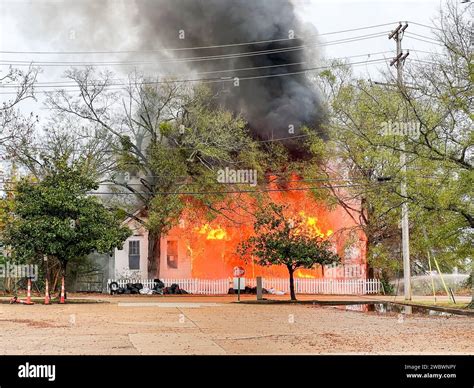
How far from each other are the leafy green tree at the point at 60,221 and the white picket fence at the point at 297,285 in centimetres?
1099

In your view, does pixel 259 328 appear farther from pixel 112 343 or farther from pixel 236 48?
pixel 236 48

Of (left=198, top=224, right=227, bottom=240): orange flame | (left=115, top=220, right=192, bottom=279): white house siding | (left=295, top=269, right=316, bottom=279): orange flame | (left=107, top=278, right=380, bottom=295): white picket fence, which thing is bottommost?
(left=107, top=278, right=380, bottom=295): white picket fence

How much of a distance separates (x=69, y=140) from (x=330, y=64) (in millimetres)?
16447

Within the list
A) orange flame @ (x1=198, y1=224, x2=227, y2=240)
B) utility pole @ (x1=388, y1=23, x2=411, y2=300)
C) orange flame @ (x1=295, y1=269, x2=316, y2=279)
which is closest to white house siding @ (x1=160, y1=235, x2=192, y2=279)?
orange flame @ (x1=198, y1=224, x2=227, y2=240)

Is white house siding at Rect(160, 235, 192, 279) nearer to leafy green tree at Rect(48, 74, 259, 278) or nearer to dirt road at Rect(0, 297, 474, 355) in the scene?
leafy green tree at Rect(48, 74, 259, 278)

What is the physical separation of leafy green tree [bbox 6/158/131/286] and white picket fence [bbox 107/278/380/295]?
36.1 ft

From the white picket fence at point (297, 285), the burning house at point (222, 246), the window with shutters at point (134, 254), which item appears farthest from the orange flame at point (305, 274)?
the window with shutters at point (134, 254)

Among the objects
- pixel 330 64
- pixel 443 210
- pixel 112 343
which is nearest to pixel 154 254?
pixel 330 64

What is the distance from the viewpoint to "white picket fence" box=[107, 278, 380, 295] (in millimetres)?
37594

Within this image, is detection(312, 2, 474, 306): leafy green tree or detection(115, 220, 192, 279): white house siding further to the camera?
detection(115, 220, 192, 279): white house siding

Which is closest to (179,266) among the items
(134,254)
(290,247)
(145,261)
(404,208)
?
(145,261)

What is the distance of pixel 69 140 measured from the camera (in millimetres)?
38281

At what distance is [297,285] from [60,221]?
1668 cm

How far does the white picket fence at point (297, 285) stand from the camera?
3759 centimetres
